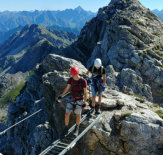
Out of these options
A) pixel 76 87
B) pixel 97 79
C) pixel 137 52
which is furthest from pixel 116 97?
pixel 137 52

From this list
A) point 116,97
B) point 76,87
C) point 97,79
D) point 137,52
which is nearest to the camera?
point 76,87

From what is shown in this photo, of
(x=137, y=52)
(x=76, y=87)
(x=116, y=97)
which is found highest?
(x=137, y=52)

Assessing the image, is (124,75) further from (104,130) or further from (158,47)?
(104,130)

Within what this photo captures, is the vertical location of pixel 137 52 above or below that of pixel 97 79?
above

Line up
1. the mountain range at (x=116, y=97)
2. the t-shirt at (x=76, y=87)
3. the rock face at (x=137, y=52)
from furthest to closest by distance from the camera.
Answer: the rock face at (x=137, y=52) → the mountain range at (x=116, y=97) → the t-shirt at (x=76, y=87)

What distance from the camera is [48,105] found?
27625mm

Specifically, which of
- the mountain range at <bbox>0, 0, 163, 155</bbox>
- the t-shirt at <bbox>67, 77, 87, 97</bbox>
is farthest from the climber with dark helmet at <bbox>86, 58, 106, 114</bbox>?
the t-shirt at <bbox>67, 77, 87, 97</bbox>

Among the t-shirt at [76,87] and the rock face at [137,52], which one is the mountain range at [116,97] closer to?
the rock face at [137,52]

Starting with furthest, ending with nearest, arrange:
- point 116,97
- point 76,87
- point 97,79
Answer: point 116,97 < point 97,79 < point 76,87

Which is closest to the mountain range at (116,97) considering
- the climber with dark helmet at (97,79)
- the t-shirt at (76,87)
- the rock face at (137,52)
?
the rock face at (137,52)

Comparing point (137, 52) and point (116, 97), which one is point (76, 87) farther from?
point (137, 52)

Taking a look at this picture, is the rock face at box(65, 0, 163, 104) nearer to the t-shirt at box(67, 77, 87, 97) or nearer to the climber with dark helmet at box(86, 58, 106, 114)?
the climber with dark helmet at box(86, 58, 106, 114)

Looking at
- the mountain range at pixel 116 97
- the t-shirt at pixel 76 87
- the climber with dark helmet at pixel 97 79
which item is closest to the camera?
the t-shirt at pixel 76 87

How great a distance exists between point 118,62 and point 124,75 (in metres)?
11.2
